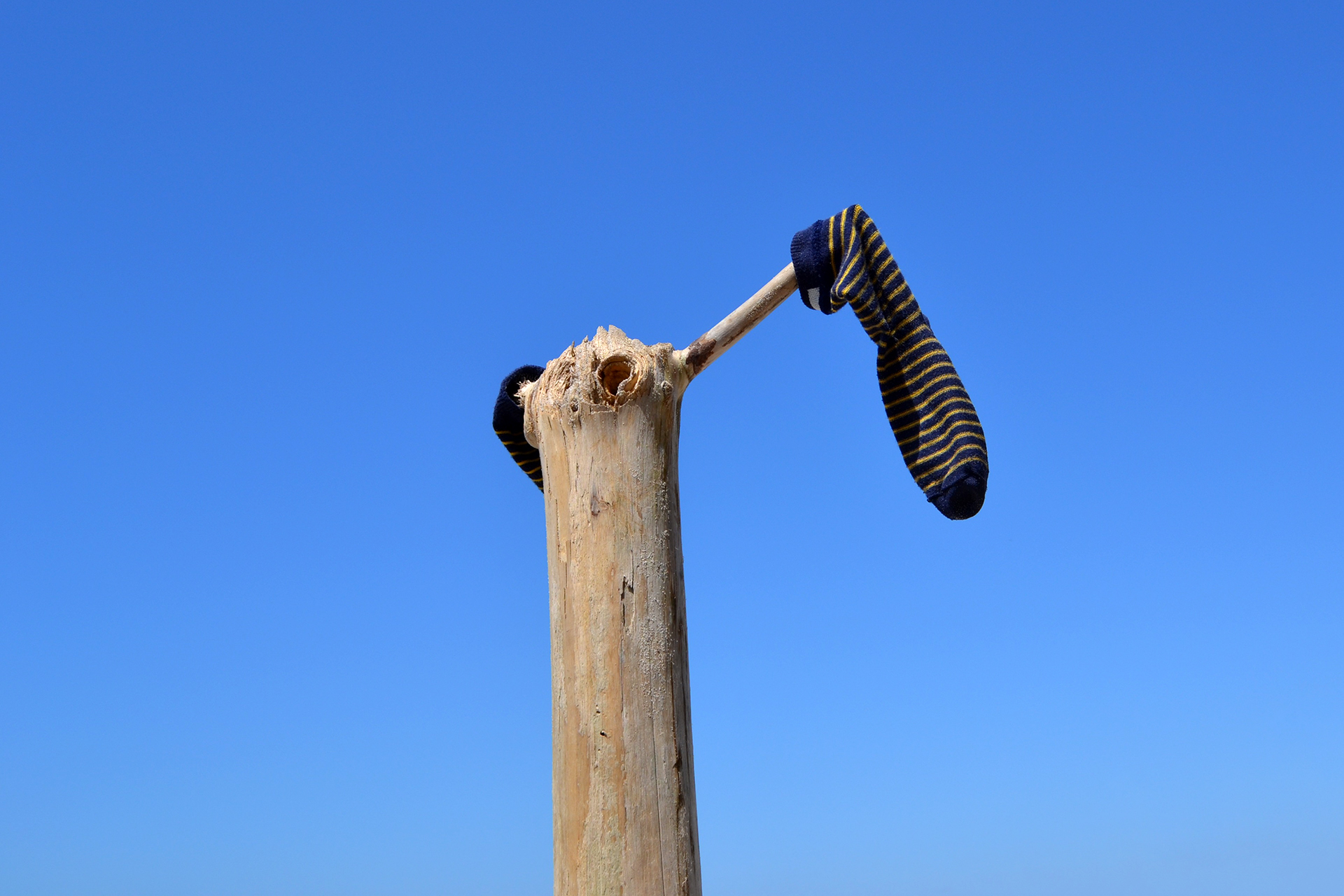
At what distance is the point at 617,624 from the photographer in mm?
3330

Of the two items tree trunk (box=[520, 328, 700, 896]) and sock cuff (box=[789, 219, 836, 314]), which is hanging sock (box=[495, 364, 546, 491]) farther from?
sock cuff (box=[789, 219, 836, 314])

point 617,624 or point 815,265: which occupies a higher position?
point 815,265

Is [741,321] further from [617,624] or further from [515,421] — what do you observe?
[617,624]

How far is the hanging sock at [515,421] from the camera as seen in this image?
4.09 meters

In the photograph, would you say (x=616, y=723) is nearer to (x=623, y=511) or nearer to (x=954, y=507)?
(x=623, y=511)

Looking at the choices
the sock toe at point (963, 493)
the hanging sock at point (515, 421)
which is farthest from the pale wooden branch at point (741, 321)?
the sock toe at point (963, 493)

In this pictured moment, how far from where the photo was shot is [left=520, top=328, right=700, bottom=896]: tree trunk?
3203mm

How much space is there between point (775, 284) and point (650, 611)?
1.26 metres

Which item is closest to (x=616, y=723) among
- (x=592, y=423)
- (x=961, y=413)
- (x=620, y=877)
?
(x=620, y=877)

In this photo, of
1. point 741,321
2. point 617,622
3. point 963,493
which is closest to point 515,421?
point 741,321

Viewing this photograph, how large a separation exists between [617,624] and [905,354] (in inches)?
56.9

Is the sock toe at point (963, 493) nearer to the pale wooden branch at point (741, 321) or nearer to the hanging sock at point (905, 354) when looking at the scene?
the hanging sock at point (905, 354)

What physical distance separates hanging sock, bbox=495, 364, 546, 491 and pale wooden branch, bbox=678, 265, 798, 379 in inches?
22.6

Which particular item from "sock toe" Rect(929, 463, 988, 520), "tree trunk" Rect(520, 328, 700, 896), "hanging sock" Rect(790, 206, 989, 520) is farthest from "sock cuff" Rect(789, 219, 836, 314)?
"sock toe" Rect(929, 463, 988, 520)
